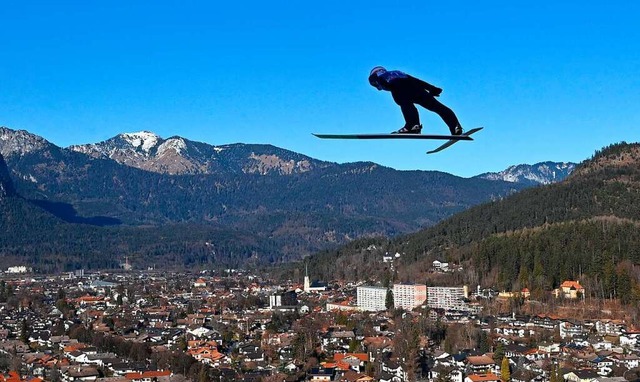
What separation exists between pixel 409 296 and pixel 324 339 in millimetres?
21652

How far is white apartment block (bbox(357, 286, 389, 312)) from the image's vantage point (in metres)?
70.6

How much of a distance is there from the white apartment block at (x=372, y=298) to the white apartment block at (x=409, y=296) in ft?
3.01

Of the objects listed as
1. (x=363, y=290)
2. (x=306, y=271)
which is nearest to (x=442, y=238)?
(x=306, y=271)

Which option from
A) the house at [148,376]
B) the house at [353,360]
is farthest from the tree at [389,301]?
the house at [148,376]

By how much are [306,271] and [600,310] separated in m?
43.0

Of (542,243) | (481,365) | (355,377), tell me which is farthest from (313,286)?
(355,377)

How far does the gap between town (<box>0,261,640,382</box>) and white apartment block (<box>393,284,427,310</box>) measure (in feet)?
0.45

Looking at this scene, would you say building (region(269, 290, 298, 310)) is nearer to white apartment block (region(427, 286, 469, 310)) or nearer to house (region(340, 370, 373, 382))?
white apartment block (region(427, 286, 469, 310))

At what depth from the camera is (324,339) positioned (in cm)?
5100

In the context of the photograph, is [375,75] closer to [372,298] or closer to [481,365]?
[481,365]

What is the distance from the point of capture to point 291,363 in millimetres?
43281

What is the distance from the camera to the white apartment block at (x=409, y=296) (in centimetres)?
7031

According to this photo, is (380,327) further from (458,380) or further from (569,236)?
(569,236)

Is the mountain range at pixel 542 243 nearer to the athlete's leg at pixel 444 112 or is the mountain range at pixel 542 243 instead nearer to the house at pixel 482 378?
the house at pixel 482 378
